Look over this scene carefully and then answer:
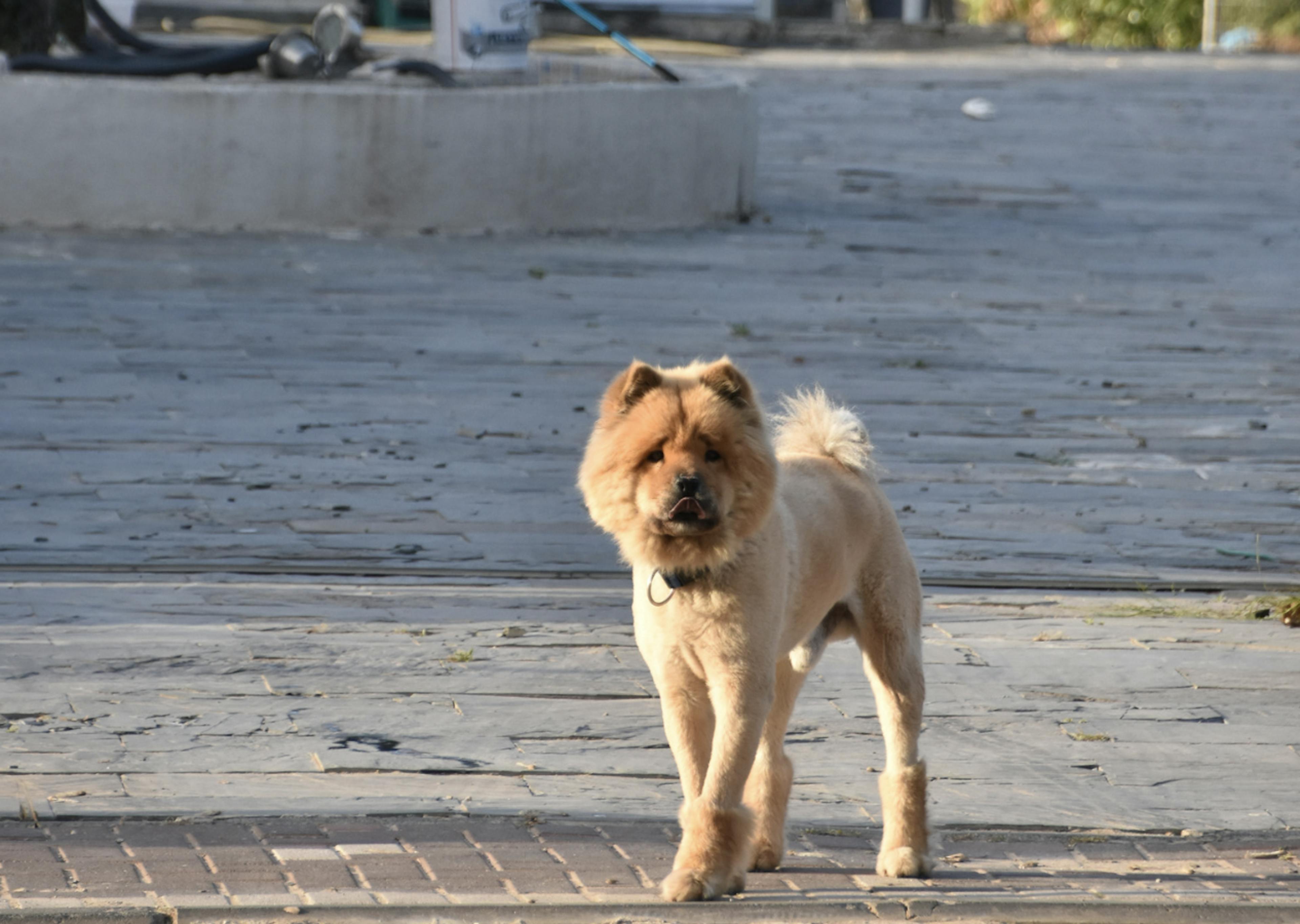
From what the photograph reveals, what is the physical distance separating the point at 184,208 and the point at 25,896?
35.4 ft

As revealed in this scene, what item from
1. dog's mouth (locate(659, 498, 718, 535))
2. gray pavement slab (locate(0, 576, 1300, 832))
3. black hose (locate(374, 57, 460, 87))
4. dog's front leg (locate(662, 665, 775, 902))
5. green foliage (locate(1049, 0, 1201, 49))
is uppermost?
green foliage (locate(1049, 0, 1201, 49))

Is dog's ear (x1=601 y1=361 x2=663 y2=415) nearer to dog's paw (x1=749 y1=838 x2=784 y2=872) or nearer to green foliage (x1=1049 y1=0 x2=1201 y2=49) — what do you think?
dog's paw (x1=749 y1=838 x2=784 y2=872)

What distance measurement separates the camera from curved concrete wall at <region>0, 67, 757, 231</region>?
13.6 meters

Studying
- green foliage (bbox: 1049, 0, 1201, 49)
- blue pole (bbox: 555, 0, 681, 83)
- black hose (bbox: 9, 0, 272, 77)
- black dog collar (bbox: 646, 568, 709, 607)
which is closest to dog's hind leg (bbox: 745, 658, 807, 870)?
black dog collar (bbox: 646, 568, 709, 607)

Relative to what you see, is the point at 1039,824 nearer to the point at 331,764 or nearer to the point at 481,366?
the point at 331,764

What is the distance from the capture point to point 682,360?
1043 cm

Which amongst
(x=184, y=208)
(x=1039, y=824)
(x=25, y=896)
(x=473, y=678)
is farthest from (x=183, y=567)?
(x=184, y=208)

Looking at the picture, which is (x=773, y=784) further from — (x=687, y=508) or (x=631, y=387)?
(x=631, y=387)

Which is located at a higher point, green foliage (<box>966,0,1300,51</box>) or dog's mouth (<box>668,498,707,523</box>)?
green foliage (<box>966,0,1300,51</box>)

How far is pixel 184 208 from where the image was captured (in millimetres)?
13977

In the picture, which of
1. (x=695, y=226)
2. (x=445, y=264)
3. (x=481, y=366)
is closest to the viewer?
(x=481, y=366)

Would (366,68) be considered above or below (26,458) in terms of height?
above

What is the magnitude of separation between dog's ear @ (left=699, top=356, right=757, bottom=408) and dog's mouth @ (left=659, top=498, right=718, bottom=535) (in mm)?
282

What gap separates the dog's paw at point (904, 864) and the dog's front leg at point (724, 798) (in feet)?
1.52
